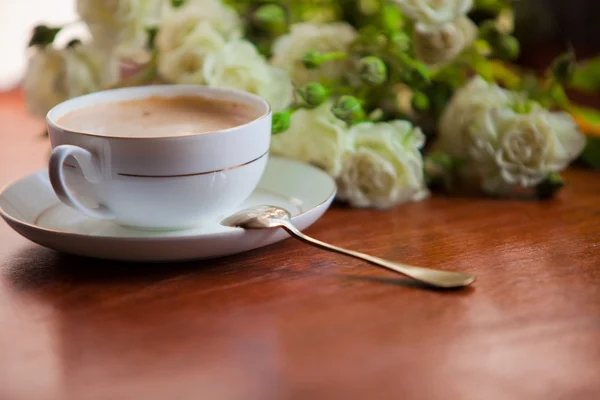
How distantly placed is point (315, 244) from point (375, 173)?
22cm

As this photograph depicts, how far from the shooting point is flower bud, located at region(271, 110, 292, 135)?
2.91 feet

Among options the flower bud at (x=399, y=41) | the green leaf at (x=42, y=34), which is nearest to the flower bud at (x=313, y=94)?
the flower bud at (x=399, y=41)

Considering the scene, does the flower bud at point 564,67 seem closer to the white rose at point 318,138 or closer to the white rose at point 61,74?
the white rose at point 318,138

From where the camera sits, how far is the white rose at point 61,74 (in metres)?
1.06

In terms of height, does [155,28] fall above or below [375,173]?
above

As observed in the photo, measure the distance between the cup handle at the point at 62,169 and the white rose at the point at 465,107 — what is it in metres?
0.50

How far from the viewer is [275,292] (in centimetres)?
70

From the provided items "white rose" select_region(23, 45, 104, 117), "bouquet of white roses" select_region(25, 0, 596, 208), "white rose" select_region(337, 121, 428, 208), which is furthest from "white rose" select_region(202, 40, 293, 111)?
"white rose" select_region(23, 45, 104, 117)

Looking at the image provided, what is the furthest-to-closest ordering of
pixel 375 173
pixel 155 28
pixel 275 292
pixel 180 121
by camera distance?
pixel 155 28
pixel 375 173
pixel 180 121
pixel 275 292

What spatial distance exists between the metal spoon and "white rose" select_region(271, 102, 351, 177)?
0.19m

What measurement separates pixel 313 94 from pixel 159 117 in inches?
7.6

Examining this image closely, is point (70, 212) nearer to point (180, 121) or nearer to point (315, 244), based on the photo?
point (180, 121)

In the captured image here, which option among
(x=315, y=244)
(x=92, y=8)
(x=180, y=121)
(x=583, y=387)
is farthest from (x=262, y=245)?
(x=92, y=8)

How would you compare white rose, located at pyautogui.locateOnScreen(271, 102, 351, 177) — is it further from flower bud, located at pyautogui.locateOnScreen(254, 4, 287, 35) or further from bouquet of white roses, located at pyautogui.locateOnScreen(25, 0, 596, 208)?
flower bud, located at pyautogui.locateOnScreen(254, 4, 287, 35)
